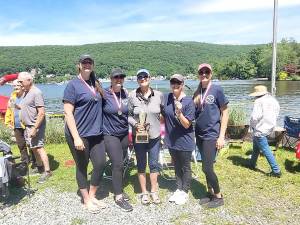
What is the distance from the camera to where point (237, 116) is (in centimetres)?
1055

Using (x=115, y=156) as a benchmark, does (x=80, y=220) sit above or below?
below

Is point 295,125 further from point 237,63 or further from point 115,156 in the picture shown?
point 237,63

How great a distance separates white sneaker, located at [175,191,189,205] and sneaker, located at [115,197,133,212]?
0.68 meters

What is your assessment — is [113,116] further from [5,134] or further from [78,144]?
[5,134]

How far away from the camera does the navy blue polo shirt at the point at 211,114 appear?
16.1 feet

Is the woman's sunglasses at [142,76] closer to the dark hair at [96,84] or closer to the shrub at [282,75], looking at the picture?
the dark hair at [96,84]

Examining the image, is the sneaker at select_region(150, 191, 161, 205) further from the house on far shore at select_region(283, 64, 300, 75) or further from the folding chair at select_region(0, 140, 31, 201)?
the house on far shore at select_region(283, 64, 300, 75)

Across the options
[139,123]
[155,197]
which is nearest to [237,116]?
[155,197]

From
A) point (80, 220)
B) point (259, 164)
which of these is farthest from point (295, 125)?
point (80, 220)

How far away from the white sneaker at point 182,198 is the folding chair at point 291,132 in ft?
12.8

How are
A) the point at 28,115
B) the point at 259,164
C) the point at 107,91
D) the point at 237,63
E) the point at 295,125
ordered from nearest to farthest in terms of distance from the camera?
the point at 107,91, the point at 28,115, the point at 259,164, the point at 295,125, the point at 237,63

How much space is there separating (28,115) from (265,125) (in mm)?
4059

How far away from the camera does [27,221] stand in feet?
16.1

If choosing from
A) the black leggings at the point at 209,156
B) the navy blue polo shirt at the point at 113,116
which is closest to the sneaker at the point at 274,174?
the black leggings at the point at 209,156
